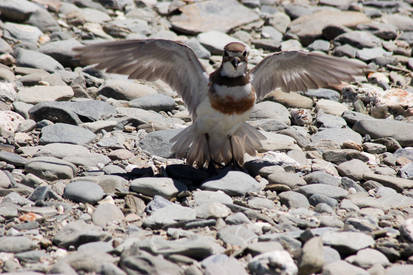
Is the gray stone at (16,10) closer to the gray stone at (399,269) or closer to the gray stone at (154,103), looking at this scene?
the gray stone at (154,103)

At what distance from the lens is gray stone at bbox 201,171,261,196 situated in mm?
5223

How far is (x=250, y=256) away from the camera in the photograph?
4062mm

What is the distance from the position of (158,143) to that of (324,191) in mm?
1767

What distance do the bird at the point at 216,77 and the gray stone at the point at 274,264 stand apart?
82.2 inches

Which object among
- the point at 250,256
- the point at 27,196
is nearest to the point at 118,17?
the point at 27,196

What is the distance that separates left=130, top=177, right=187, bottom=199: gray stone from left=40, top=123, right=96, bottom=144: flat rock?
1129 mm

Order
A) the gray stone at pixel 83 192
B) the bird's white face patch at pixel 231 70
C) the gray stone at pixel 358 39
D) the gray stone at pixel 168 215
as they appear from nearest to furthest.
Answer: the gray stone at pixel 168 215
the gray stone at pixel 83 192
the bird's white face patch at pixel 231 70
the gray stone at pixel 358 39

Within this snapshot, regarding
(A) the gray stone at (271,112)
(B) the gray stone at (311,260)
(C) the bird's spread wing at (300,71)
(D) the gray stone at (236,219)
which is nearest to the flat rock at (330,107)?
(A) the gray stone at (271,112)

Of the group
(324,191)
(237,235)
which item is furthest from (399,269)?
(324,191)

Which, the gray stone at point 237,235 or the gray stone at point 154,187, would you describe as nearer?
the gray stone at point 237,235

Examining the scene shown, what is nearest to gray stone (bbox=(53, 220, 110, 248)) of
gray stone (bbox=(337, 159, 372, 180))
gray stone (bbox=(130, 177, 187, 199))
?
gray stone (bbox=(130, 177, 187, 199))

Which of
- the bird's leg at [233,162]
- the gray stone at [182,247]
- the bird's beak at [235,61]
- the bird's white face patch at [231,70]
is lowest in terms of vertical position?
the bird's leg at [233,162]

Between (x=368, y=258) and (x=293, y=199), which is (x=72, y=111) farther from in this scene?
(x=368, y=258)

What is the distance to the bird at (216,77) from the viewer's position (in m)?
5.69
